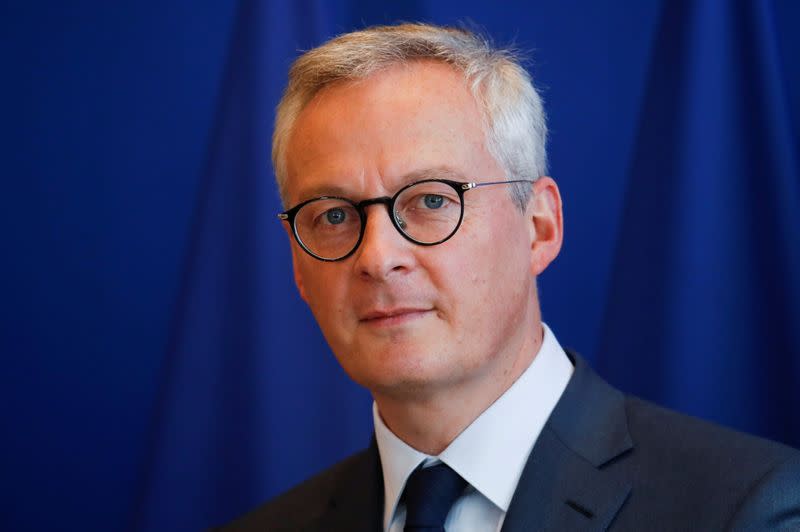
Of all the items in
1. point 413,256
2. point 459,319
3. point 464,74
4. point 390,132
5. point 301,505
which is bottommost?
point 301,505

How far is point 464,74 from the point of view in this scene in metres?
1.88

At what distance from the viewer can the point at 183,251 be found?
8.64 ft

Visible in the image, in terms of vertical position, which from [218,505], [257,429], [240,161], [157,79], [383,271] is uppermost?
[157,79]

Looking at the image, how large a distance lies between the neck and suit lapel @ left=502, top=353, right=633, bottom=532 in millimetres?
123

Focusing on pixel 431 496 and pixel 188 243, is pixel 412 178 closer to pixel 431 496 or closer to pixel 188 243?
pixel 431 496

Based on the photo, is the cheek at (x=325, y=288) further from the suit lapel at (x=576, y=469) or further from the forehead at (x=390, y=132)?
the suit lapel at (x=576, y=469)

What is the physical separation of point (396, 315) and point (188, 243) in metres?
1.10

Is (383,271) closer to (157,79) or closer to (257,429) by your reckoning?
(257,429)

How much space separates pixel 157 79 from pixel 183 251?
1.63 feet

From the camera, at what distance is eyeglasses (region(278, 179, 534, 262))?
Result: 67.8 inches

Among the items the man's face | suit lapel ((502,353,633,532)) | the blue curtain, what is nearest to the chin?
the man's face

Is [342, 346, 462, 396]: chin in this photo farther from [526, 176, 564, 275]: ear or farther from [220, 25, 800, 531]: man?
[526, 176, 564, 275]: ear

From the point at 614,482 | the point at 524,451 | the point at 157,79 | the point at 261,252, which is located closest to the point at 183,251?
the point at 261,252

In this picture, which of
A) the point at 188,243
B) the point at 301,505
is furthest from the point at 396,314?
the point at 188,243
